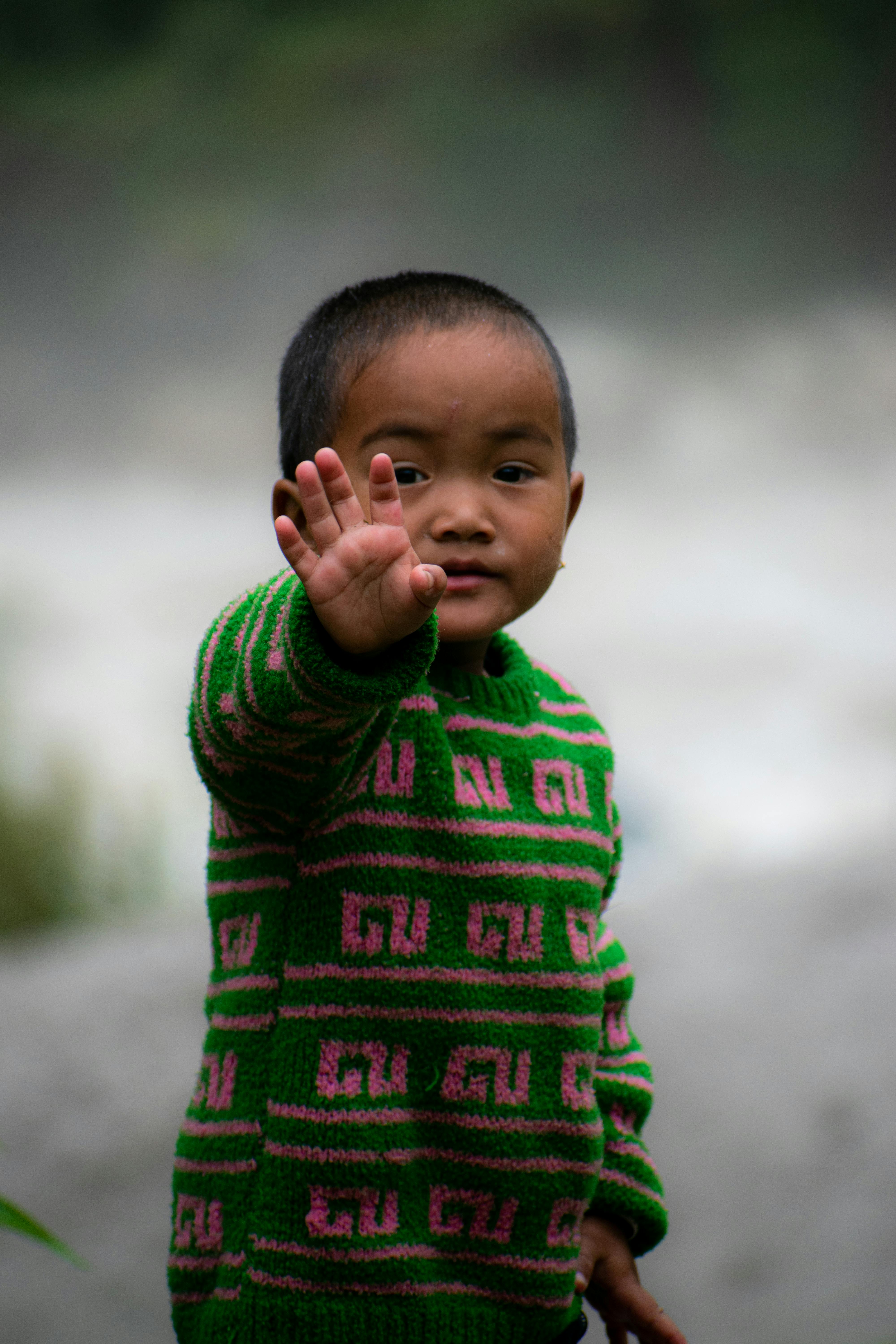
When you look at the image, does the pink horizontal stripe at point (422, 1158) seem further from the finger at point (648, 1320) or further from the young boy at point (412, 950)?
the finger at point (648, 1320)

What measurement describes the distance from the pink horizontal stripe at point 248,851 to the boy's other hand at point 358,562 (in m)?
0.21

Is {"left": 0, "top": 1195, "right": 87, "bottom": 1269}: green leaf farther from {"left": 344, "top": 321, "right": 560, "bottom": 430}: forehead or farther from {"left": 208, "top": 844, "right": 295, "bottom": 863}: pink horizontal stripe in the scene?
{"left": 344, "top": 321, "right": 560, "bottom": 430}: forehead

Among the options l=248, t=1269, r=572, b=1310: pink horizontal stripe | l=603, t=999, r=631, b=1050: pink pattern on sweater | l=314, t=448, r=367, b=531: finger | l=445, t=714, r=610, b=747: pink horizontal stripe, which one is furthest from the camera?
l=603, t=999, r=631, b=1050: pink pattern on sweater

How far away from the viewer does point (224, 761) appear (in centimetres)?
64

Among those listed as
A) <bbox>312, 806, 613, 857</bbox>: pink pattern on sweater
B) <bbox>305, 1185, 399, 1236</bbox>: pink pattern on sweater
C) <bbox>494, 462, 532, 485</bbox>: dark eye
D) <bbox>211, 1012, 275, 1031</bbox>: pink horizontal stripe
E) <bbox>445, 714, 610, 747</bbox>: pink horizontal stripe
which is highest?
<bbox>494, 462, 532, 485</bbox>: dark eye

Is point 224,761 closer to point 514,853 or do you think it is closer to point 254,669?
point 254,669

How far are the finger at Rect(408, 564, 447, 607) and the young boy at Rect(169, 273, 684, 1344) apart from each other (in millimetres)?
111

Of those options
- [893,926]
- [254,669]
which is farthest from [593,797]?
[893,926]

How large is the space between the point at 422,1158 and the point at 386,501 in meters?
0.44

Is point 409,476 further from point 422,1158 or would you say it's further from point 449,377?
point 422,1158

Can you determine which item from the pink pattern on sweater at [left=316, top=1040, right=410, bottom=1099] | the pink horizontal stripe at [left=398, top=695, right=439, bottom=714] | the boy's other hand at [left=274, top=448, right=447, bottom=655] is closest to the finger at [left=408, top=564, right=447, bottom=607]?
the boy's other hand at [left=274, top=448, right=447, bottom=655]

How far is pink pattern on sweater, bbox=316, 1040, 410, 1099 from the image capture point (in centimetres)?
70

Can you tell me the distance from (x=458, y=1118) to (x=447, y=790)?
0.21 meters

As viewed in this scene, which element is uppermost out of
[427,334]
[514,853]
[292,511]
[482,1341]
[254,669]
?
[427,334]
